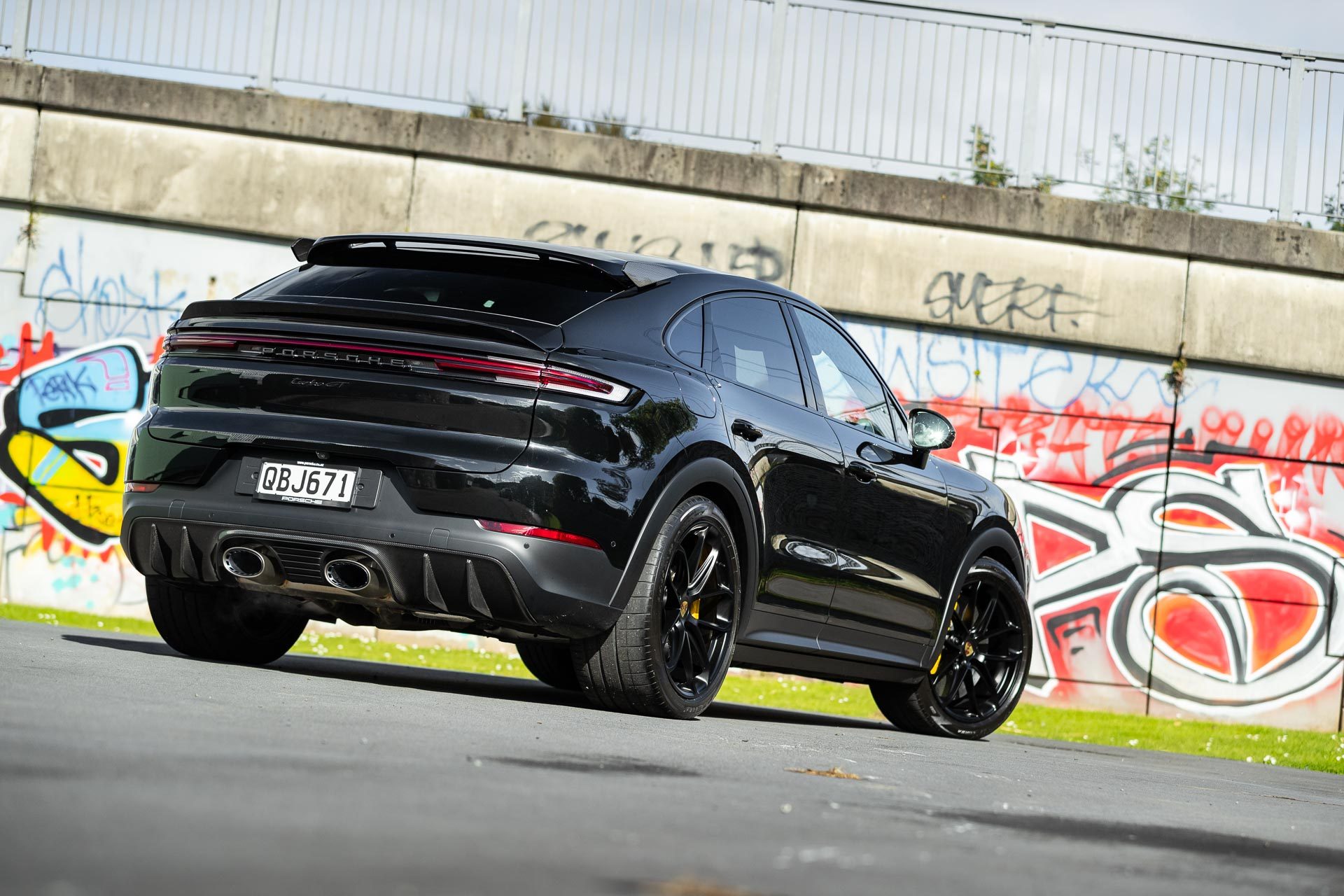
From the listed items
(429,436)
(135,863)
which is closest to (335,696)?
(429,436)

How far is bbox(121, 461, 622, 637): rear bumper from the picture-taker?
494 cm

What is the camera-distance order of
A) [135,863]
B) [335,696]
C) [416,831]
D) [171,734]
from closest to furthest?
1. [135,863]
2. [416,831]
3. [171,734]
4. [335,696]

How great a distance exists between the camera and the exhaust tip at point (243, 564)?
5137mm

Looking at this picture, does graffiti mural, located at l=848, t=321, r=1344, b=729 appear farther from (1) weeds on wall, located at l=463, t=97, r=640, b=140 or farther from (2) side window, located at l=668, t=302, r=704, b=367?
(2) side window, located at l=668, t=302, r=704, b=367

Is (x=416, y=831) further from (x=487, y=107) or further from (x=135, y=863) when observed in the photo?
(x=487, y=107)

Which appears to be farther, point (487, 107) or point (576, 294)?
point (487, 107)

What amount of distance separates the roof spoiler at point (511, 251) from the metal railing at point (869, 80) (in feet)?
24.1

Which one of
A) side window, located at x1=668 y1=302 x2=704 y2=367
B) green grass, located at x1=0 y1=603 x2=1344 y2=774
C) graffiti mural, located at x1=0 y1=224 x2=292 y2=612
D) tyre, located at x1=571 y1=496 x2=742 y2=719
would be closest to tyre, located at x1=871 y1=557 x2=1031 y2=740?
tyre, located at x1=571 y1=496 x2=742 y2=719

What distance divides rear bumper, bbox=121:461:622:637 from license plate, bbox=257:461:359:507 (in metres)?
0.03

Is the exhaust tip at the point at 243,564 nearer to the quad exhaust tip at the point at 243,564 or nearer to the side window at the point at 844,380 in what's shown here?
the quad exhaust tip at the point at 243,564

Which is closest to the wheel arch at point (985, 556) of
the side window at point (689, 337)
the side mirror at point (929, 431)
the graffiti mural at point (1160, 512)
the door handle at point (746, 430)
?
the side mirror at point (929, 431)

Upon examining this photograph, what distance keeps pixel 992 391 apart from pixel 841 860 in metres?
10.5

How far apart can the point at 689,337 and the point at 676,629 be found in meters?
1.03

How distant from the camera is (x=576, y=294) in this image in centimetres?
548
